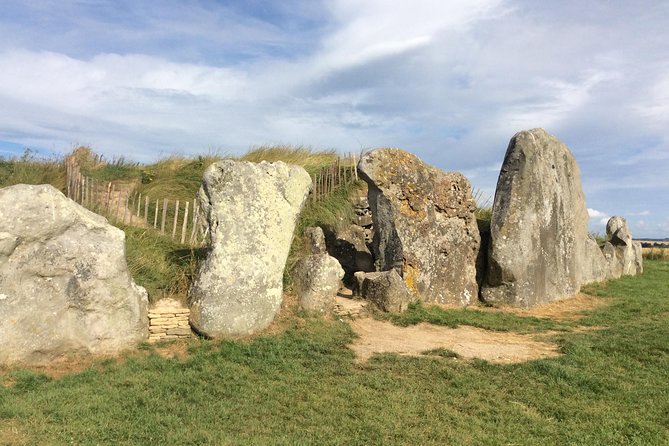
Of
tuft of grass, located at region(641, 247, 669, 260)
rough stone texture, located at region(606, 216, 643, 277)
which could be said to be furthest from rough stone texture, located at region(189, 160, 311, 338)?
tuft of grass, located at region(641, 247, 669, 260)

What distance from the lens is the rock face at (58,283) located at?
6598 mm

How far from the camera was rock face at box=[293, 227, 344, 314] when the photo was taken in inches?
364

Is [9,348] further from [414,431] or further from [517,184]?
[517,184]

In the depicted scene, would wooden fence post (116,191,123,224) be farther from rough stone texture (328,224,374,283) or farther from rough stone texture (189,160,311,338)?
rough stone texture (189,160,311,338)

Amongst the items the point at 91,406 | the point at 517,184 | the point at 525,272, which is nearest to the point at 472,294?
the point at 525,272

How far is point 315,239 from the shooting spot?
Answer: 12.8m

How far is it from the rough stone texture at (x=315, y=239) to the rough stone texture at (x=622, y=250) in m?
9.94

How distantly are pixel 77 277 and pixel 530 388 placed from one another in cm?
553

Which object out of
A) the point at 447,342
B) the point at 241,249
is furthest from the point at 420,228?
the point at 241,249

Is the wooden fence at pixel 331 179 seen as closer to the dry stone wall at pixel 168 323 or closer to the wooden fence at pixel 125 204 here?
the wooden fence at pixel 125 204

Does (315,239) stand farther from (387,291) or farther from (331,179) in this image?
(331,179)

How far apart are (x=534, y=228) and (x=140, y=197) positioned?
975 cm

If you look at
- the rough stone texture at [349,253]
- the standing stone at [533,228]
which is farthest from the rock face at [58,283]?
the standing stone at [533,228]

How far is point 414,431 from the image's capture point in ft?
16.1
